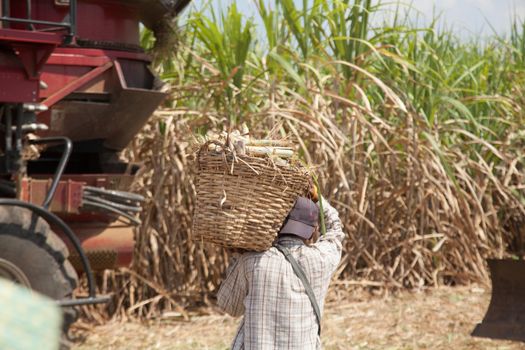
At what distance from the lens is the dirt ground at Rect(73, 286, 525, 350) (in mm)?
5445

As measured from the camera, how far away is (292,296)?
2.67m

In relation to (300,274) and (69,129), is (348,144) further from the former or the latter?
(300,274)

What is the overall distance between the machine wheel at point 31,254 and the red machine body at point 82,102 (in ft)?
0.78

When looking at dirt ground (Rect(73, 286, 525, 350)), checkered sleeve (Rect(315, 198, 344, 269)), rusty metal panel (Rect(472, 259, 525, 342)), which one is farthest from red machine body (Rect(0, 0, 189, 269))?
rusty metal panel (Rect(472, 259, 525, 342))

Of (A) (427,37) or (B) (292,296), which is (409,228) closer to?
(A) (427,37)

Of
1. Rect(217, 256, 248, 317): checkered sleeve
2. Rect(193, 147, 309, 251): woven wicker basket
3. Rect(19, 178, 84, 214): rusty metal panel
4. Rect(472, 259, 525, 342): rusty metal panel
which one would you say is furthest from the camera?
Rect(472, 259, 525, 342): rusty metal panel

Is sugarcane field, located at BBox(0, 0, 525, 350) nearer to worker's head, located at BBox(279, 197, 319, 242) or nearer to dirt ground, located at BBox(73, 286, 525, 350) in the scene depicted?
dirt ground, located at BBox(73, 286, 525, 350)

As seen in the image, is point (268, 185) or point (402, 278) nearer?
point (268, 185)

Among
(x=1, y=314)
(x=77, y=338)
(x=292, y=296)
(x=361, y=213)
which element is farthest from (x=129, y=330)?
(x=1, y=314)

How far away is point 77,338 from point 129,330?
353 millimetres

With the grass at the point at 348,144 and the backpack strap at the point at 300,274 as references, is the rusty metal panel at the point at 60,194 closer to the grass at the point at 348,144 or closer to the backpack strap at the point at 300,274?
the grass at the point at 348,144

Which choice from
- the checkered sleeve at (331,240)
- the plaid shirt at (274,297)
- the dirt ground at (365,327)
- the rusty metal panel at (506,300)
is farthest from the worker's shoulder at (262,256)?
the rusty metal panel at (506,300)

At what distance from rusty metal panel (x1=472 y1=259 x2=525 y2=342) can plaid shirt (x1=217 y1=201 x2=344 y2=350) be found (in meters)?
2.87

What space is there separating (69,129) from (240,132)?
1.04 meters
